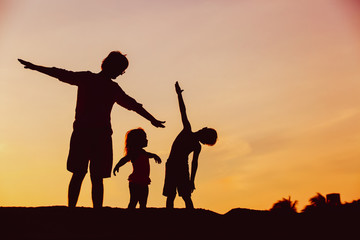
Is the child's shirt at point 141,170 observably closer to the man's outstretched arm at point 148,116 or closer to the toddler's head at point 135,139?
the toddler's head at point 135,139

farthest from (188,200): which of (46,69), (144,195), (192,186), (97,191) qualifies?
(46,69)

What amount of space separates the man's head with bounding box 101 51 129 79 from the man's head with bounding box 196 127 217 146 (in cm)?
268

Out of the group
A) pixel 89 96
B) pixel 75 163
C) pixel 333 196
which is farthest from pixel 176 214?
pixel 333 196

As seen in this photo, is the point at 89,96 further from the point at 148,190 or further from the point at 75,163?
the point at 148,190

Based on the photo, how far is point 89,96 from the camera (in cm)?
693

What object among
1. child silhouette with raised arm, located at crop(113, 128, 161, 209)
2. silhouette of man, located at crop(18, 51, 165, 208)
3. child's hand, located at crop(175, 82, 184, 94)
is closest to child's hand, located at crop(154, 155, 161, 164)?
child silhouette with raised arm, located at crop(113, 128, 161, 209)

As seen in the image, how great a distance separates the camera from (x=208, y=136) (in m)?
9.31

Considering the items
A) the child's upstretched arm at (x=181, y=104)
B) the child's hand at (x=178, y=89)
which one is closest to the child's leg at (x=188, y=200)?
the child's upstretched arm at (x=181, y=104)

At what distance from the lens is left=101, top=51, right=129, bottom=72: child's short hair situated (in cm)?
708

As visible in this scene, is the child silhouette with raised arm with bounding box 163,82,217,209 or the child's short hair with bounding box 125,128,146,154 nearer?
the child silhouette with raised arm with bounding box 163,82,217,209

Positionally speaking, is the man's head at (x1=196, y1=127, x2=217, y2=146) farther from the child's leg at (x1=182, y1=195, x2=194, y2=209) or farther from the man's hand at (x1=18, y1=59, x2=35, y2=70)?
the man's hand at (x1=18, y1=59, x2=35, y2=70)

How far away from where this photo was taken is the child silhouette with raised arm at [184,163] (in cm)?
933

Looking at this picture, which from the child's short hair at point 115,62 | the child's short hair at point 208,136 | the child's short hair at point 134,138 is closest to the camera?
the child's short hair at point 115,62

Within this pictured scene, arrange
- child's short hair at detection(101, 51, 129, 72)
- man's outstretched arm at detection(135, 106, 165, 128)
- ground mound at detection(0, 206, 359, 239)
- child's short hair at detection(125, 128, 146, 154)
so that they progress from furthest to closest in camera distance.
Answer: child's short hair at detection(125, 128, 146, 154) < man's outstretched arm at detection(135, 106, 165, 128) < child's short hair at detection(101, 51, 129, 72) < ground mound at detection(0, 206, 359, 239)
